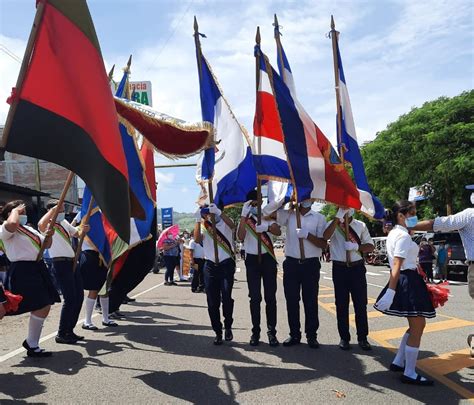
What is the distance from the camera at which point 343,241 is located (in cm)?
668

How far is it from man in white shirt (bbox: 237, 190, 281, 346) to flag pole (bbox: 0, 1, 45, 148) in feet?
11.0

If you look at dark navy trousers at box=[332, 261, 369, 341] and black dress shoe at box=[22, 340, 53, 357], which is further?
dark navy trousers at box=[332, 261, 369, 341]

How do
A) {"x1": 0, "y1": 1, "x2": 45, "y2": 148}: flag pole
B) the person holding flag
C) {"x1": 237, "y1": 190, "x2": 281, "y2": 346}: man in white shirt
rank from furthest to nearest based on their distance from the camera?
{"x1": 237, "y1": 190, "x2": 281, "y2": 346}: man in white shirt < the person holding flag < {"x1": 0, "y1": 1, "x2": 45, "y2": 148}: flag pole

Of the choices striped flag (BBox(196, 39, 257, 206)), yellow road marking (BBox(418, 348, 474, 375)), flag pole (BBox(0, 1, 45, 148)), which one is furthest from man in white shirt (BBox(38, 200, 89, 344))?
yellow road marking (BBox(418, 348, 474, 375))

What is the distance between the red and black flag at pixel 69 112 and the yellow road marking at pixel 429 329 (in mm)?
4559

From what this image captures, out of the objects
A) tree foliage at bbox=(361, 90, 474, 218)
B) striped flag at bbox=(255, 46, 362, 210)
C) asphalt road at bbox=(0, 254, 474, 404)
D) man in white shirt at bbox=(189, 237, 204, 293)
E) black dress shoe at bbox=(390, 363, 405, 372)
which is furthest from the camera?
tree foliage at bbox=(361, 90, 474, 218)

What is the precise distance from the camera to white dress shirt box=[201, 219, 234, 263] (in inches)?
275

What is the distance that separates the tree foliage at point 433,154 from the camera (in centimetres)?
2528

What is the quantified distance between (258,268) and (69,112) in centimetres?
333

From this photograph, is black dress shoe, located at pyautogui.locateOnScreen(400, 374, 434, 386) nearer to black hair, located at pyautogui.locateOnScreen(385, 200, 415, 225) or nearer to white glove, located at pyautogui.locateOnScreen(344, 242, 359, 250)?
black hair, located at pyautogui.locateOnScreen(385, 200, 415, 225)

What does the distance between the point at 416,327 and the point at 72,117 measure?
391 centimetres

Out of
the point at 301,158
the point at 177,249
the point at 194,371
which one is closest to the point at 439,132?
the point at 177,249

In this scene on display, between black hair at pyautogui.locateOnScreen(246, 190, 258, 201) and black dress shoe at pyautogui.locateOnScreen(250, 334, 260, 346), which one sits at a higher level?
black hair at pyautogui.locateOnScreen(246, 190, 258, 201)

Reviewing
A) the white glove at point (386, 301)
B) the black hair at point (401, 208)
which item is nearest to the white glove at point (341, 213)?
the black hair at point (401, 208)
